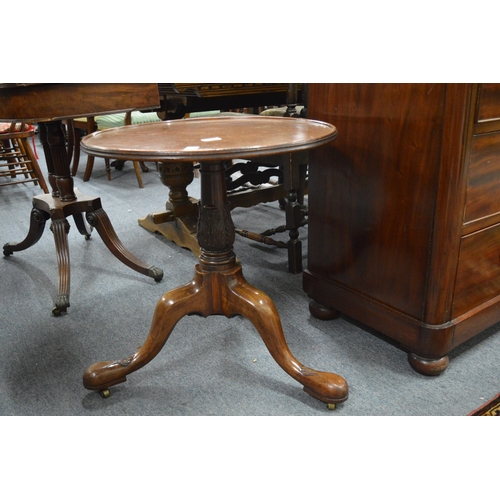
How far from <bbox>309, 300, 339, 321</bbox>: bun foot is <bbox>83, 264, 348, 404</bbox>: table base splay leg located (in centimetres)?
39

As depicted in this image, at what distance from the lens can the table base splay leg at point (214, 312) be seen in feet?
4.10

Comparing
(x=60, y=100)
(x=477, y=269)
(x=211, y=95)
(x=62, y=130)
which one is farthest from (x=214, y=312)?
(x=211, y=95)

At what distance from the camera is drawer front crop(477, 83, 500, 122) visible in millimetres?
1079

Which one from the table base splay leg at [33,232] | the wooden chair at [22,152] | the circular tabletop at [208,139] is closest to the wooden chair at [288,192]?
the circular tabletop at [208,139]

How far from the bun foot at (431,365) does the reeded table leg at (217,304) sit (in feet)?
0.84

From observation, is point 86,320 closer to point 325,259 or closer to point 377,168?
point 325,259

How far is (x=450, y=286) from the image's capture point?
1253mm

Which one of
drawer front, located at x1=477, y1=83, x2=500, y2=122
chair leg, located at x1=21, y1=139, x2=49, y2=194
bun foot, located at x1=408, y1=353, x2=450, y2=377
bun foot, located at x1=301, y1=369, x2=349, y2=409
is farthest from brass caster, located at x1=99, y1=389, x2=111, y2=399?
chair leg, located at x1=21, y1=139, x2=49, y2=194

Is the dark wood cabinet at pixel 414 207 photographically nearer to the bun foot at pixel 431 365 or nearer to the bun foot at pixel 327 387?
the bun foot at pixel 431 365

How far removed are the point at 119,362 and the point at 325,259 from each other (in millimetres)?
721

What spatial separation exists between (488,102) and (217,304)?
84 centimetres

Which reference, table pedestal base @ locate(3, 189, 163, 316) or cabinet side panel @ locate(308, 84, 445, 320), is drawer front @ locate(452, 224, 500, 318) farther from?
table pedestal base @ locate(3, 189, 163, 316)

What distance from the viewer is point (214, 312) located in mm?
1335

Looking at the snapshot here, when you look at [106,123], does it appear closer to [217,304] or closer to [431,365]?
[217,304]
